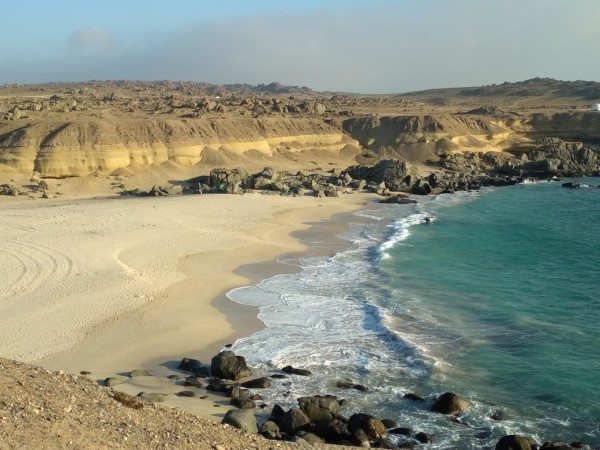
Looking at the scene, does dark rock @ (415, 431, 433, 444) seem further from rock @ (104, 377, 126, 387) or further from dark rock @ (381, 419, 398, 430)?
rock @ (104, 377, 126, 387)

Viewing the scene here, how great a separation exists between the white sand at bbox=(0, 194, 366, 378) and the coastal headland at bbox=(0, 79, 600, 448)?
0.26 feet

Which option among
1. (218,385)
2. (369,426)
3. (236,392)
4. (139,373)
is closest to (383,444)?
(369,426)

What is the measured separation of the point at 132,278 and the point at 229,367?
28.2 feet

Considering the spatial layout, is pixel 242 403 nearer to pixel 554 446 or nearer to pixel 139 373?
pixel 139 373

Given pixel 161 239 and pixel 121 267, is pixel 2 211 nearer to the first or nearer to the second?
pixel 161 239

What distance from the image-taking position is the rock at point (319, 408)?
12.9 meters

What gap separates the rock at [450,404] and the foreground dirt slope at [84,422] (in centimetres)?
391

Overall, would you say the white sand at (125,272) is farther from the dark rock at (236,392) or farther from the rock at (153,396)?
the dark rock at (236,392)

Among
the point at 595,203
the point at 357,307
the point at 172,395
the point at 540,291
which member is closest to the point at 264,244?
the point at 357,307

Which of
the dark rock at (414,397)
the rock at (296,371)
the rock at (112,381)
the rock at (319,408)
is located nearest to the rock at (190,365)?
the rock at (112,381)

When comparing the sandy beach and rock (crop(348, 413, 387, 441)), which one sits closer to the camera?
rock (crop(348, 413, 387, 441))

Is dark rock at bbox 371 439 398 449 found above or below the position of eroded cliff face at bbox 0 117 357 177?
below

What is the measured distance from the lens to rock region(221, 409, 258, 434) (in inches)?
454

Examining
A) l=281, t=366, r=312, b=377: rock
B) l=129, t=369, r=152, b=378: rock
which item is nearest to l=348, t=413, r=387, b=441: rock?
l=281, t=366, r=312, b=377: rock
